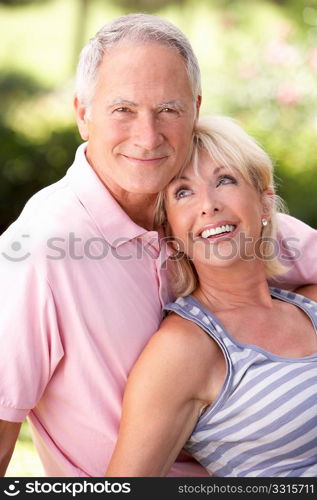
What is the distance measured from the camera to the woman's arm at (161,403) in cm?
253

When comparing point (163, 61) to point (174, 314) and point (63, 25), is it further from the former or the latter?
point (63, 25)

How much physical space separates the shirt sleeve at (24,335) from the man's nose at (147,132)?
53 cm

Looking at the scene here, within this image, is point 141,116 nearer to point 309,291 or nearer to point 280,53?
point 309,291

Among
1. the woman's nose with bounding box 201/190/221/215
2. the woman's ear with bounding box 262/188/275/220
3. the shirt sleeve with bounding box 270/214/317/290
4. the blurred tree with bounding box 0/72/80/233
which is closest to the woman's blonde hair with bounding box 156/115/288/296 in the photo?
the woman's ear with bounding box 262/188/275/220

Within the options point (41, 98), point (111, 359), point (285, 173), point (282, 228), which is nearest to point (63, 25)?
point (41, 98)

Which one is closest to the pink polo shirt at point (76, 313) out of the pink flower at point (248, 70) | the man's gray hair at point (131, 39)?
the man's gray hair at point (131, 39)

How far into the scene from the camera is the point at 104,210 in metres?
2.77

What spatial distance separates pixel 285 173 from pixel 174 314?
4407 mm

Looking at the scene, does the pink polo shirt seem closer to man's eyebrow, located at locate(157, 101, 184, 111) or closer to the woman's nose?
the woman's nose

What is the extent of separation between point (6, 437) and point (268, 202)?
1.20 m

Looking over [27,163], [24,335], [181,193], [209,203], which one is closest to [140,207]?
[181,193]

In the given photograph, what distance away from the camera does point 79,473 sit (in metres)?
2.80

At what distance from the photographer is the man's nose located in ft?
8.98

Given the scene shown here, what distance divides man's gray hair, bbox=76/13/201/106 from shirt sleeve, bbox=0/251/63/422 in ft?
2.19
